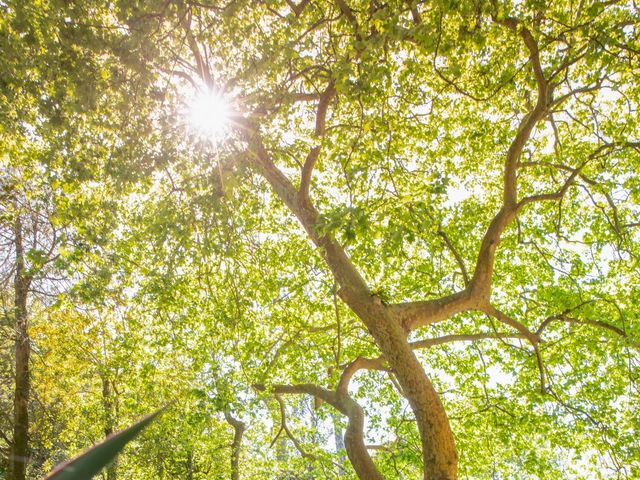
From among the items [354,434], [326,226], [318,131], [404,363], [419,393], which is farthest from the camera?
[354,434]

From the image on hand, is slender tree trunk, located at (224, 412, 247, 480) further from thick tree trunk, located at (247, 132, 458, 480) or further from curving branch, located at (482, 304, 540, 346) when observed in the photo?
thick tree trunk, located at (247, 132, 458, 480)

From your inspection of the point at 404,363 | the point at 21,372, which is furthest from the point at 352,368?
the point at 21,372

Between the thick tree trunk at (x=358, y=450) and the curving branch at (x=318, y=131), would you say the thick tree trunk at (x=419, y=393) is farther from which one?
the curving branch at (x=318, y=131)

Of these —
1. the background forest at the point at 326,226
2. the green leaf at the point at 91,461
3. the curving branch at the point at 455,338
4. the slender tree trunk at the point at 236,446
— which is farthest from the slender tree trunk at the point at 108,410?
the green leaf at the point at 91,461

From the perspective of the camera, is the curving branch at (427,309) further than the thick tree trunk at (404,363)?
Yes

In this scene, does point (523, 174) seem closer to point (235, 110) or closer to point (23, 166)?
point (235, 110)

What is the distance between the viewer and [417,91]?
23.2ft

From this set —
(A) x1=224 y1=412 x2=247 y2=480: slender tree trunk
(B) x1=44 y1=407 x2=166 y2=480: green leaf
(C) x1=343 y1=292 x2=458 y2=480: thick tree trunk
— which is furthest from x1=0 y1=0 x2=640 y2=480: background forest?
(B) x1=44 y1=407 x2=166 y2=480: green leaf

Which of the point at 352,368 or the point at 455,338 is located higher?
the point at 455,338

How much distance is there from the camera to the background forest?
5004mm

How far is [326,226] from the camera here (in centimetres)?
405

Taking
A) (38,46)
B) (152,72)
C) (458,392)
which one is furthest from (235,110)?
(458,392)

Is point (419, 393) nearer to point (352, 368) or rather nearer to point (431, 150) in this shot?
point (352, 368)

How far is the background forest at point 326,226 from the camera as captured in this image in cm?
500
